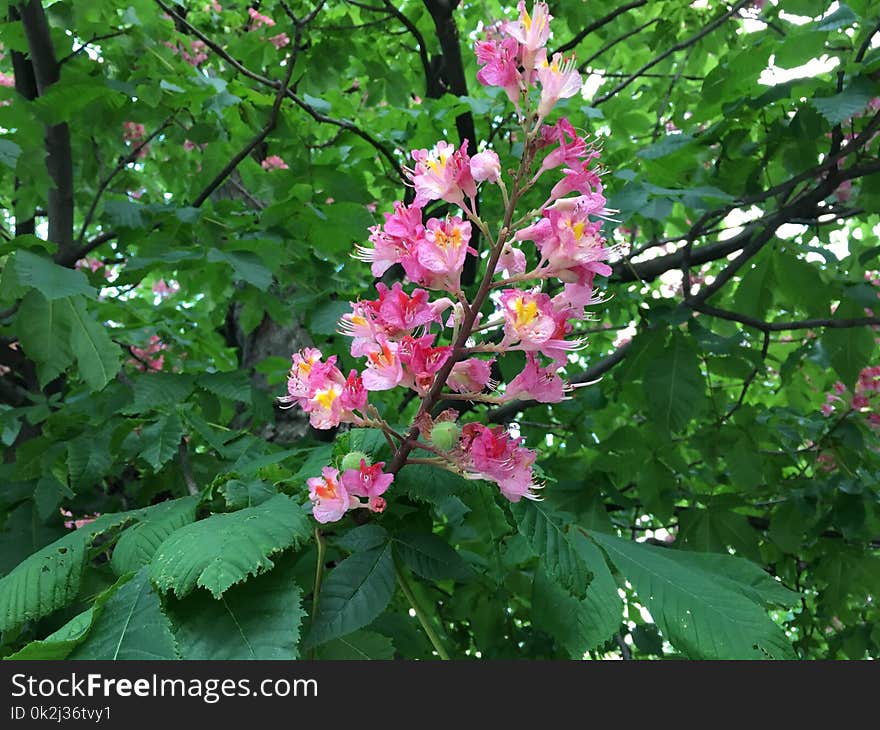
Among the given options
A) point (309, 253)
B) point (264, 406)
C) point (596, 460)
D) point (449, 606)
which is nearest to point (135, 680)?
point (264, 406)

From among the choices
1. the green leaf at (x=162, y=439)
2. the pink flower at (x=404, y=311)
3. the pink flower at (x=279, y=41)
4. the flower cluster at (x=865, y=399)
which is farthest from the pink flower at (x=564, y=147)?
the pink flower at (x=279, y=41)

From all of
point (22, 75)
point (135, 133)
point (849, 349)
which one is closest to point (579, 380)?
point (849, 349)

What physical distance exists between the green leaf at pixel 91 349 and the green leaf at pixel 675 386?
139 centimetres

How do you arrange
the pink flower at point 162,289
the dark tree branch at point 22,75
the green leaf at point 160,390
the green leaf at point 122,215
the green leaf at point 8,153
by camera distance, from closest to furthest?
the green leaf at point 160,390
the green leaf at point 8,153
the green leaf at point 122,215
the dark tree branch at point 22,75
the pink flower at point 162,289

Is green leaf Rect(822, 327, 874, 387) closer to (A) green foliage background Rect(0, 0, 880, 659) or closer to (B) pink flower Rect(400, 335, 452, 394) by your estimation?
(A) green foliage background Rect(0, 0, 880, 659)

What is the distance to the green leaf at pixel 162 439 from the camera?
5.05ft

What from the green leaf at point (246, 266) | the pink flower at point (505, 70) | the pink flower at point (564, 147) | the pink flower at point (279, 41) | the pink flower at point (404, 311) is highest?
the pink flower at point (279, 41)

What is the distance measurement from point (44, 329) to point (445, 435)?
1.21m

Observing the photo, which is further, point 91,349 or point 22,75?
point 22,75

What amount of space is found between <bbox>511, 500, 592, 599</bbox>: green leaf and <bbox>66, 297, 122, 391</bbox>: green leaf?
1.08m

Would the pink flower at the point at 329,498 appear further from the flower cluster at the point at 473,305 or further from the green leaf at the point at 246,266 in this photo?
the green leaf at the point at 246,266

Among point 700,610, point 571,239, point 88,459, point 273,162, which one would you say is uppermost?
point 273,162

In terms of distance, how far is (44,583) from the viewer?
3.26 feet

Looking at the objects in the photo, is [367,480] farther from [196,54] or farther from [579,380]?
[196,54]
